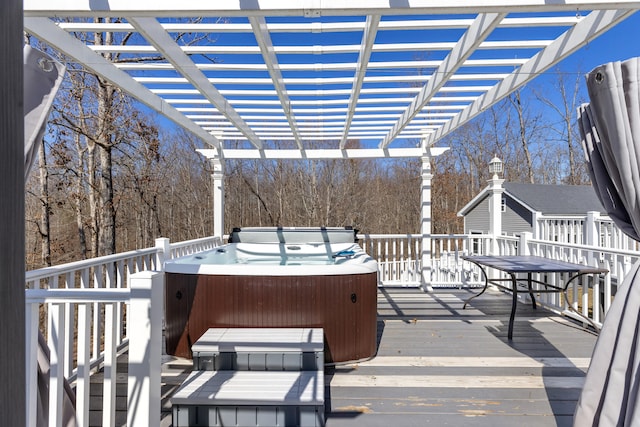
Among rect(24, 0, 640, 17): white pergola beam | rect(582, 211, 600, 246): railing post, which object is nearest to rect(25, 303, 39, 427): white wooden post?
rect(24, 0, 640, 17): white pergola beam

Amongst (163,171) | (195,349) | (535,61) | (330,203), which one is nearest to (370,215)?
(330,203)

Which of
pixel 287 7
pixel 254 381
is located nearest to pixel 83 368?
pixel 254 381

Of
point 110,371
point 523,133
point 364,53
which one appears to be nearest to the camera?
point 110,371

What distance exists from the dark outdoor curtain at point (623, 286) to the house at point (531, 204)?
10.8 m

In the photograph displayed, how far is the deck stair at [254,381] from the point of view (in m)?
2.22

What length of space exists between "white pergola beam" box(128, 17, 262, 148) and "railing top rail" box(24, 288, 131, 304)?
5.82ft

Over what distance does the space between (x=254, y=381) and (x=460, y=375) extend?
1.52m

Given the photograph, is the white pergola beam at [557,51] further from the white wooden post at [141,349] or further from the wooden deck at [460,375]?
the white wooden post at [141,349]

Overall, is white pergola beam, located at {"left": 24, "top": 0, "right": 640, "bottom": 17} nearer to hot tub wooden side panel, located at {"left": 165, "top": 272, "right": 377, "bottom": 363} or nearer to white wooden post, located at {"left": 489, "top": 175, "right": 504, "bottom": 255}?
hot tub wooden side panel, located at {"left": 165, "top": 272, "right": 377, "bottom": 363}

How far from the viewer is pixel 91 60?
3293mm

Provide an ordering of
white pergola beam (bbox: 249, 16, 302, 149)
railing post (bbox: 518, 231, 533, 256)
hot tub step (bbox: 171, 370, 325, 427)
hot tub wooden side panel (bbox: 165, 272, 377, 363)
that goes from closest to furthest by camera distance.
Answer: hot tub step (bbox: 171, 370, 325, 427) < white pergola beam (bbox: 249, 16, 302, 149) < hot tub wooden side panel (bbox: 165, 272, 377, 363) < railing post (bbox: 518, 231, 533, 256)

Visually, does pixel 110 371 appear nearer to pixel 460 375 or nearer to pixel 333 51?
pixel 460 375

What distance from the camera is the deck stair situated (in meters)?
2.22

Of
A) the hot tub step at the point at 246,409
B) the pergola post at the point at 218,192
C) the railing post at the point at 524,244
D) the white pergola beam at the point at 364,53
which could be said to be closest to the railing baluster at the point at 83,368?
the hot tub step at the point at 246,409
